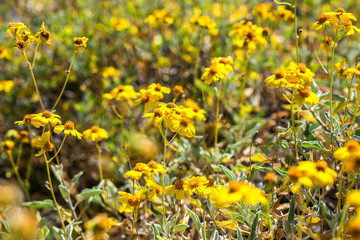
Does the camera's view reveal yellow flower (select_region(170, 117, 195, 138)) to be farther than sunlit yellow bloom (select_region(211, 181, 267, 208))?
Yes

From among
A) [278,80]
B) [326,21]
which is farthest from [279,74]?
[326,21]

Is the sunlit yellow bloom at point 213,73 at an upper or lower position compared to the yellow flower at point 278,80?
lower

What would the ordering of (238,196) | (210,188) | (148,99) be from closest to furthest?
(238,196) < (210,188) < (148,99)

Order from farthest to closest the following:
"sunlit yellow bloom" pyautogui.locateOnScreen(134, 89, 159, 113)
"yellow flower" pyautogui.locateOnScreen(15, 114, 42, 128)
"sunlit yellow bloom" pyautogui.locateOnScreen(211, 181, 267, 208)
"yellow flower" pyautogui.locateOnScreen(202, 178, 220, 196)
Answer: "sunlit yellow bloom" pyautogui.locateOnScreen(134, 89, 159, 113) → "yellow flower" pyautogui.locateOnScreen(15, 114, 42, 128) → "yellow flower" pyautogui.locateOnScreen(202, 178, 220, 196) → "sunlit yellow bloom" pyautogui.locateOnScreen(211, 181, 267, 208)

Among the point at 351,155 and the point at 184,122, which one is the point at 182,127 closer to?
the point at 184,122

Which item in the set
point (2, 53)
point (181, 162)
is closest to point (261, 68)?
point (181, 162)

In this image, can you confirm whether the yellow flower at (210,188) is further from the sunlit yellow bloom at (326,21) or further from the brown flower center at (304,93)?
the sunlit yellow bloom at (326,21)

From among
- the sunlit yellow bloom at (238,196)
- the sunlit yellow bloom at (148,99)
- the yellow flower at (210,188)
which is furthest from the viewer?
the sunlit yellow bloom at (148,99)

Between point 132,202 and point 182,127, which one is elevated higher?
point 182,127

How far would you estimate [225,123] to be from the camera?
9.09 feet

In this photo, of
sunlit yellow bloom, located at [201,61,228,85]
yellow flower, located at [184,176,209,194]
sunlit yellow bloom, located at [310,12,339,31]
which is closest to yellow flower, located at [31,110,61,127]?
yellow flower, located at [184,176,209,194]

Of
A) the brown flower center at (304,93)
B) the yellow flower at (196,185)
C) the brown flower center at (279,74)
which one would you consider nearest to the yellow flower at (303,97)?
the brown flower center at (304,93)

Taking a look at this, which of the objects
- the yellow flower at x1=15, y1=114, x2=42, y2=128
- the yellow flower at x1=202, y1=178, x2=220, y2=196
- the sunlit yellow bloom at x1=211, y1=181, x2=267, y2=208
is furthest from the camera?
the yellow flower at x1=15, y1=114, x2=42, y2=128

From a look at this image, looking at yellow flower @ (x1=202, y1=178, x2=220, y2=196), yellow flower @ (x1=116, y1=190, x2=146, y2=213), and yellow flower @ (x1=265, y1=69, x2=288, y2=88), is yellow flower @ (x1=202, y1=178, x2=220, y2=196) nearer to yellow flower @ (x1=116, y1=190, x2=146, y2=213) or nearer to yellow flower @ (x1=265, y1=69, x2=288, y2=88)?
yellow flower @ (x1=116, y1=190, x2=146, y2=213)
